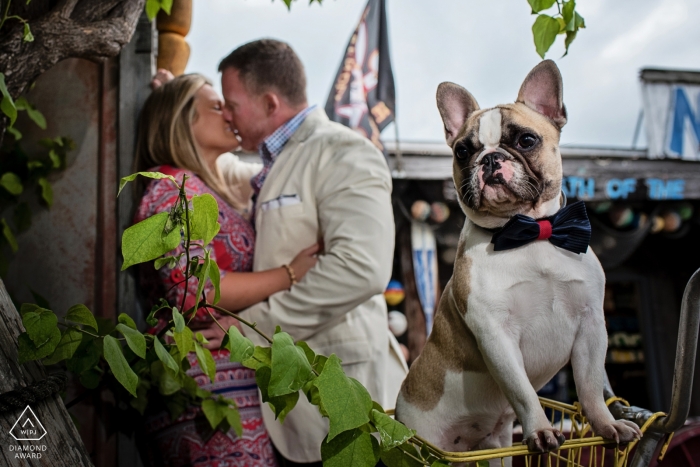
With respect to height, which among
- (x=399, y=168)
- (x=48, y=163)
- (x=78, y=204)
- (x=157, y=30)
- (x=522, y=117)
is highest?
(x=157, y=30)

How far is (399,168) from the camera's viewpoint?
14.0 feet

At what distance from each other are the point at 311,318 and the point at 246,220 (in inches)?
16.8

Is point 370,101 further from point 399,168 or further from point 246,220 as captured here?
point 246,220

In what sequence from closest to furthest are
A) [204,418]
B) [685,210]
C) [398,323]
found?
[204,418], [398,323], [685,210]

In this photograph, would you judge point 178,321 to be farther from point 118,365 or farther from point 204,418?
point 204,418

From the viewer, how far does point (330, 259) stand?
1613mm

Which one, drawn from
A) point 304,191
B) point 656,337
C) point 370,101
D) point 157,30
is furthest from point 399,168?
point 656,337

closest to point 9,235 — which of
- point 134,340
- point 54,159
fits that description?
point 54,159

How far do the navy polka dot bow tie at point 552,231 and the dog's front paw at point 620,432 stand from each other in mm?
237

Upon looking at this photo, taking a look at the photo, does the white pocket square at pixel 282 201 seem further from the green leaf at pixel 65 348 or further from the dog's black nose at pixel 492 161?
the dog's black nose at pixel 492 161

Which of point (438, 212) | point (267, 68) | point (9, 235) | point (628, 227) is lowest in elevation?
point (628, 227)

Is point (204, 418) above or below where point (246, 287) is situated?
below

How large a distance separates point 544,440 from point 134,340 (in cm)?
58

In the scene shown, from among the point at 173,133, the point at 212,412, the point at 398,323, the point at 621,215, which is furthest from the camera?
the point at 621,215
